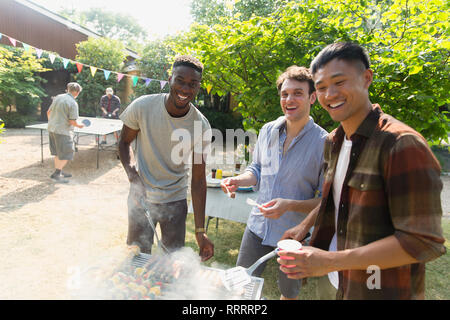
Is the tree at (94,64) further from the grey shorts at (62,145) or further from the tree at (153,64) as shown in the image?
the grey shorts at (62,145)

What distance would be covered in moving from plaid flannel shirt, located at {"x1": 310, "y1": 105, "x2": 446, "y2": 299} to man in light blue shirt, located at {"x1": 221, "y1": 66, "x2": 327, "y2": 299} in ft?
2.55

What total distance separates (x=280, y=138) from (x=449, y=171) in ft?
38.1

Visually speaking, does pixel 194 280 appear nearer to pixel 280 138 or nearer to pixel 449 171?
pixel 280 138

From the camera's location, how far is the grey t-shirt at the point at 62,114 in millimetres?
7059

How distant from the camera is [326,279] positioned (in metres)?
2.11

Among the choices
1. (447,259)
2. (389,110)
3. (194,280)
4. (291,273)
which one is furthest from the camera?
(447,259)

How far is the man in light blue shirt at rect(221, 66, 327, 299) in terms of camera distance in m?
2.36

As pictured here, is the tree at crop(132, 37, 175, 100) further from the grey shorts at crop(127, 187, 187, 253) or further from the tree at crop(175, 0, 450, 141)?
the grey shorts at crop(127, 187, 187, 253)

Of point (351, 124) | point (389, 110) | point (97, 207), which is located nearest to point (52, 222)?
point (97, 207)

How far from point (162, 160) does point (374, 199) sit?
191cm

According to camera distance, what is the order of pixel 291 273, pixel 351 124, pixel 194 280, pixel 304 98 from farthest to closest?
pixel 304 98
pixel 194 280
pixel 351 124
pixel 291 273

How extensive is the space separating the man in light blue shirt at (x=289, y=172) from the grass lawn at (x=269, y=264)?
0.70 m

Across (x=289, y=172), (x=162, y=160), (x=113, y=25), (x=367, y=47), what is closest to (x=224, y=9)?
(x=367, y=47)

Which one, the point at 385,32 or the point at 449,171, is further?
the point at 449,171
